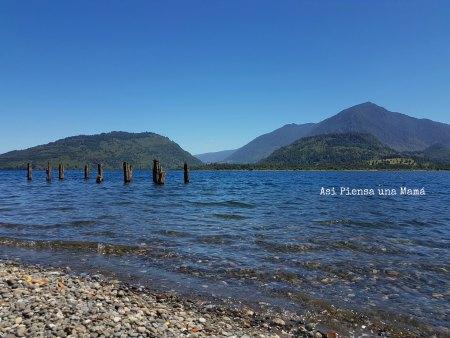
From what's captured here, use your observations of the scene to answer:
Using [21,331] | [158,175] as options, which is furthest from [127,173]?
[21,331]

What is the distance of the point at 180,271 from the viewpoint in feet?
49.8

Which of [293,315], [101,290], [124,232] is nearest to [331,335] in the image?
[293,315]

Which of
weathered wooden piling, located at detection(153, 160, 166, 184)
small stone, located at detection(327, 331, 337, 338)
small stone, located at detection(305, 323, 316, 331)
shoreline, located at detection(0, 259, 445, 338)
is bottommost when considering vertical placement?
small stone, located at detection(305, 323, 316, 331)

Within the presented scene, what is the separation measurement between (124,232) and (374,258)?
14.1m

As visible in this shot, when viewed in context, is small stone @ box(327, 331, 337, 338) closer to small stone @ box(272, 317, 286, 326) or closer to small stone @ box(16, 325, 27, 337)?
small stone @ box(272, 317, 286, 326)

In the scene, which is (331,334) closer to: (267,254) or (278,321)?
(278,321)

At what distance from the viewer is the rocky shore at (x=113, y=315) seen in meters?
8.64

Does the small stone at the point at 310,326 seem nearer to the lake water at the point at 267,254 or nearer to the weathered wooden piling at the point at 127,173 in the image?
the lake water at the point at 267,254

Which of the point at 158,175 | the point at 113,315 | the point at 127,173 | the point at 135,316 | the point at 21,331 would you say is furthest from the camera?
the point at 127,173

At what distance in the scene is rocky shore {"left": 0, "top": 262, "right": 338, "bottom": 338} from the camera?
28.3 feet

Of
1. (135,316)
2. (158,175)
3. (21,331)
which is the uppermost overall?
(158,175)

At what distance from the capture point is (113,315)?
9.51 metres

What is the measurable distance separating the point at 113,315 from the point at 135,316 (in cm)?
53

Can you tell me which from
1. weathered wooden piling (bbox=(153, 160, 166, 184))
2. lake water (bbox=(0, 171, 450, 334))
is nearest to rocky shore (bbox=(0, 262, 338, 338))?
lake water (bbox=(0, 171, 450, 334))
